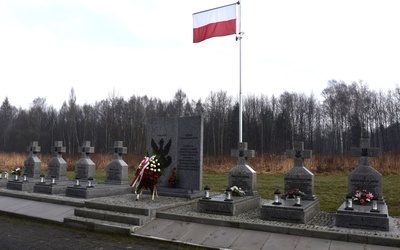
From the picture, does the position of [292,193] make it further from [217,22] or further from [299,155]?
[217,22]

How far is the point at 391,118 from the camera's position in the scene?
5372cm

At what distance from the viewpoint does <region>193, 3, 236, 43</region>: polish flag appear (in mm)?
15438

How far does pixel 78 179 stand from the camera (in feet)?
39.4

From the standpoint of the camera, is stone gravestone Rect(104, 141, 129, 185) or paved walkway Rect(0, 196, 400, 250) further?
stone gravestone Rect(104, 141, 129, 185)

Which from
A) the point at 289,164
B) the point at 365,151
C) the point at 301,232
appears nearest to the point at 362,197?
the point at 365,151

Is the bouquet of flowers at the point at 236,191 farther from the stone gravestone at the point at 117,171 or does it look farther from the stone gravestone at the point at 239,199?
the stone gravestone at the point at 117,171

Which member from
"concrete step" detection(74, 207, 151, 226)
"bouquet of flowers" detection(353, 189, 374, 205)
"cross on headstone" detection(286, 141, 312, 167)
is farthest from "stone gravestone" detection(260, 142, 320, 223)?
"concrete step" detection(74, 207, 151, 226)

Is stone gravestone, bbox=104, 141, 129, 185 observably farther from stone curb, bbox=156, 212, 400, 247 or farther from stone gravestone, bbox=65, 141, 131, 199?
stone curb, bbox=156, 212, 400, 247

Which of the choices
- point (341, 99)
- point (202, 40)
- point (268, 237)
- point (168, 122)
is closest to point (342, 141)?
point (341, 99)

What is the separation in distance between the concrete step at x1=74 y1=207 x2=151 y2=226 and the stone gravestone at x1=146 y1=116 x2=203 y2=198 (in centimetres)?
281

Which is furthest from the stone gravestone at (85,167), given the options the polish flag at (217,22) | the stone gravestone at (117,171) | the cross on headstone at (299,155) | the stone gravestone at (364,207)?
the stone gravestone at (364,207)

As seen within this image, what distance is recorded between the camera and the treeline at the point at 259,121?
5406 cm

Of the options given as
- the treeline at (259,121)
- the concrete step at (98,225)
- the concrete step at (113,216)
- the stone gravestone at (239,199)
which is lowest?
the concrete step at (98,225)

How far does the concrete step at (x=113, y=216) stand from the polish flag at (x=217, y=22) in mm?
9887
